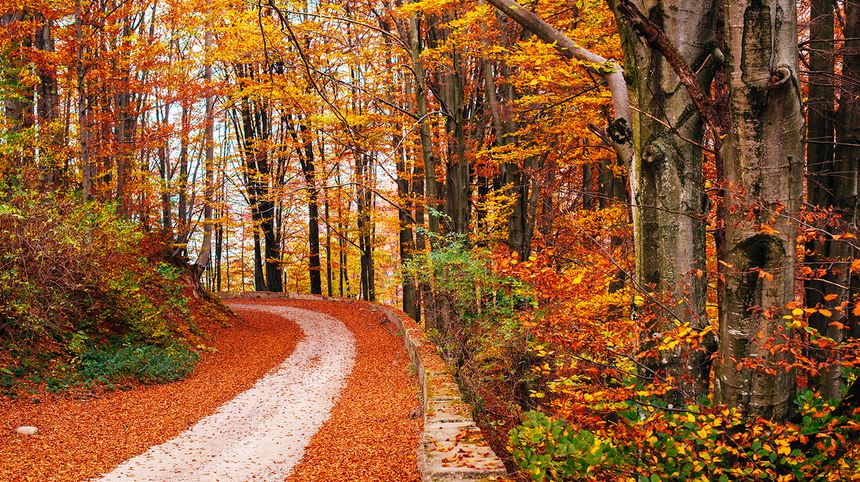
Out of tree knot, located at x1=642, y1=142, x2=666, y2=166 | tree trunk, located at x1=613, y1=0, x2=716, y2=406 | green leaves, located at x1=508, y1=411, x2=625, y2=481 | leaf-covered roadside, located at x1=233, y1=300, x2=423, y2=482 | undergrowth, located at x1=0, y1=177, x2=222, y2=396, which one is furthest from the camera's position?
undergrowth, located at x1=0, y1=177, x2=222, y2=396

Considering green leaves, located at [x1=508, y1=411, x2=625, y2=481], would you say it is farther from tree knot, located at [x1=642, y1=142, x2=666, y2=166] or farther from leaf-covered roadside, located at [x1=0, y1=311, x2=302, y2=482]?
leaf-covered roadside, located at [x1=0, y1=311, x2=302, y2=482]

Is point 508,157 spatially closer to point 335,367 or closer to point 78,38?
point 335,367

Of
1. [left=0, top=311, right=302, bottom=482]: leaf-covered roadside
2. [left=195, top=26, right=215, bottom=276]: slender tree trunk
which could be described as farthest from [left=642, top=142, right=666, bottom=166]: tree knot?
[left=195, top=26, right=215, bottom=276]: slender tree trunk

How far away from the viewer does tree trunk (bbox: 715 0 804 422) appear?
2.63 meters

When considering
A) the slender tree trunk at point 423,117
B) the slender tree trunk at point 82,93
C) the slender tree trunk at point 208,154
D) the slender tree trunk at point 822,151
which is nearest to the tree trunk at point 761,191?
the slender tree trunk at point 822,151

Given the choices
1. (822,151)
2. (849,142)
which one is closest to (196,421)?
(849,142)

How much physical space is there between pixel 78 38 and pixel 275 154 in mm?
10054

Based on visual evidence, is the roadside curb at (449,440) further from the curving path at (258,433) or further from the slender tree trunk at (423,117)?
the slender tree trunk at (423,117)

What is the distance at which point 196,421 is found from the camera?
286 inches

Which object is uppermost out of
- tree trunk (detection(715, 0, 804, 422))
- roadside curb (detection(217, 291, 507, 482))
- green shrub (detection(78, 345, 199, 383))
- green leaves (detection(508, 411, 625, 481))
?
tree trunk (detection(715, 0, 804, 422))

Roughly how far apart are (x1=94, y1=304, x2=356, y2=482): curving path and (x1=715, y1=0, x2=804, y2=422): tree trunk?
4.40 m

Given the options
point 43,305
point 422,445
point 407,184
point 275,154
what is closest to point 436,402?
point 422,445

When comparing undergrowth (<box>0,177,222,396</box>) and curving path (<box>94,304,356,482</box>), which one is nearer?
curving path (<box>94,304,356,482</box>)

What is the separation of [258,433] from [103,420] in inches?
83.3
